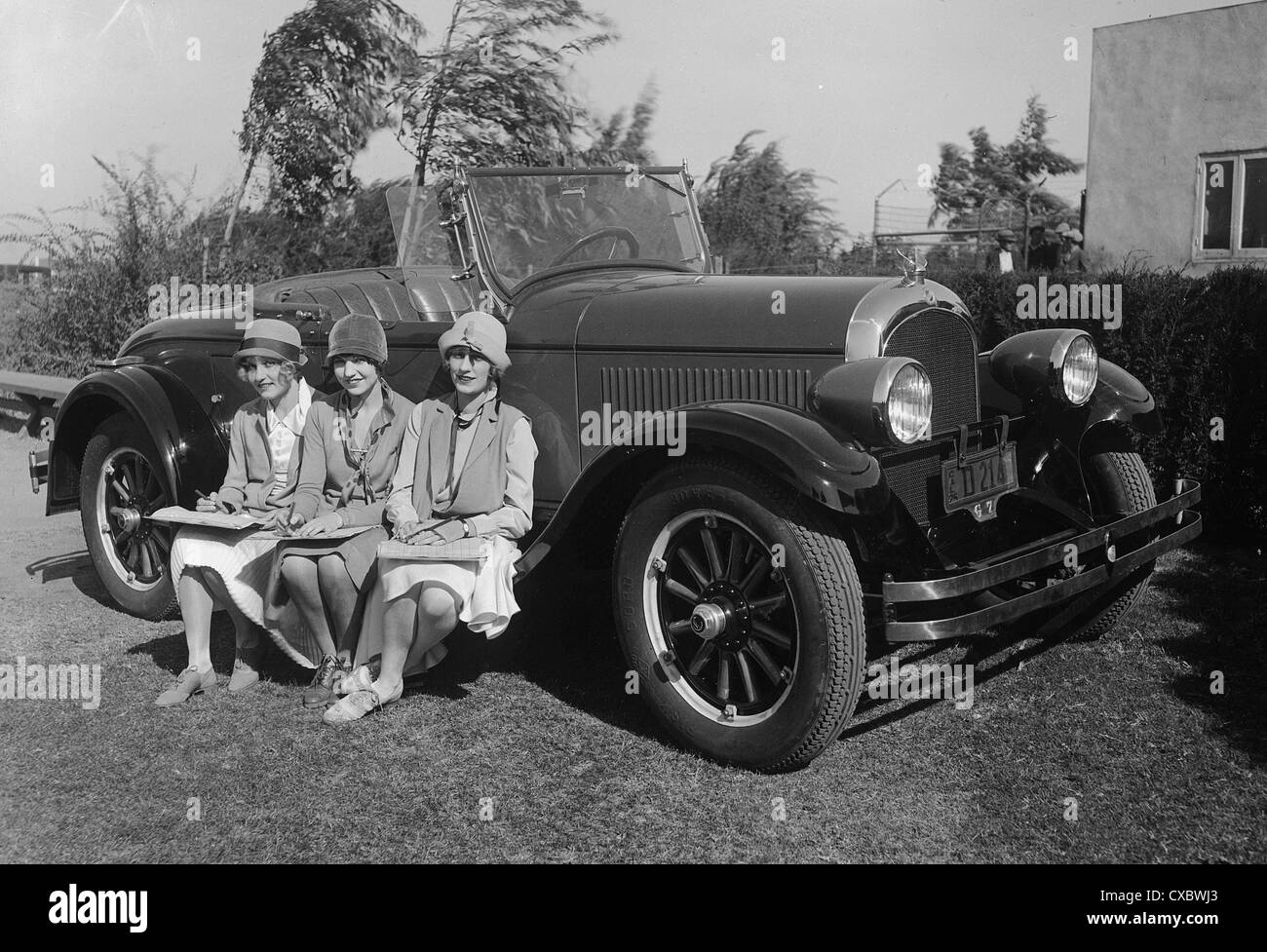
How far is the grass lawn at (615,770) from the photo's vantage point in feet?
10.5

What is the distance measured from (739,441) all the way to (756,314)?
2.32 feet

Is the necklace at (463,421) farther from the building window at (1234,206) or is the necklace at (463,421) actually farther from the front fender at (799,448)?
the building window at (1234,206)

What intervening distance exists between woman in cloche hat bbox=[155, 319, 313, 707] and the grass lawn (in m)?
0.19

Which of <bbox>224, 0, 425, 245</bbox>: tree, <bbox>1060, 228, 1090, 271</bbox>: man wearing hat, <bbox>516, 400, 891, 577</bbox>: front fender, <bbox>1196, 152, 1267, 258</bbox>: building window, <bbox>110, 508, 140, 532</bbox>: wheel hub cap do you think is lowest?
<bbox>110, 508, 140, 532</bbox>: wheel hub cap

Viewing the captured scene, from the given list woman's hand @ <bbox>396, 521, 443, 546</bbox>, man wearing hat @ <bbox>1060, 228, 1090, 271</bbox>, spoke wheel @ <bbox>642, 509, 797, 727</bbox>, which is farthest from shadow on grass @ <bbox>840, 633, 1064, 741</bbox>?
man wearing hat @ <bbox>1060, 228, 1090, 271</bbox>

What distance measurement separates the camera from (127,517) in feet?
A: 18.3

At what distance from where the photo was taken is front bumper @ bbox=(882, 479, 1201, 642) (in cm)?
339

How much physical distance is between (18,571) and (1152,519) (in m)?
5.79

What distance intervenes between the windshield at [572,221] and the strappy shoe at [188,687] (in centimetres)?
197

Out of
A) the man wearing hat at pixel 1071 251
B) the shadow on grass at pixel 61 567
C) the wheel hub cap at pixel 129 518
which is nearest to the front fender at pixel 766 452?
the wheel hub cap at pixel 129 518

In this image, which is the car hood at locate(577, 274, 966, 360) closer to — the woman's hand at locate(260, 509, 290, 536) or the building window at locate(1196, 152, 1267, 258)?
the woman's hand at locate(260, 509, 290, 536)

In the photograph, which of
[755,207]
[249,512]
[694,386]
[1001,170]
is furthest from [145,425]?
[1001,170]

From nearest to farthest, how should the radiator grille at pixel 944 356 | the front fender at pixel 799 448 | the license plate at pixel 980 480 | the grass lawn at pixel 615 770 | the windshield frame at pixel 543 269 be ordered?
the grass lawn at pixel 615 770, the front fender at pixel 799 448, the radiator grille at pixel 944 356, the license plate at pixel 980 480, the windshield frame at pixel 543 269

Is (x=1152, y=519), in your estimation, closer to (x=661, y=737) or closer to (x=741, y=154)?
(x=661, y=737)
